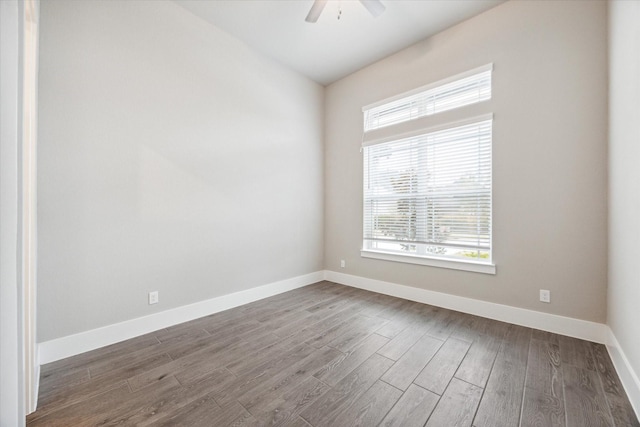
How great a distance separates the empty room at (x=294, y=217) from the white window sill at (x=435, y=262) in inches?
0.9

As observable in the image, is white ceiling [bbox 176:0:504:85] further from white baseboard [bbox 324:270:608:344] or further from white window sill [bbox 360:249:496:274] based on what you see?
white baseboard [bbox 324:270:608:344]

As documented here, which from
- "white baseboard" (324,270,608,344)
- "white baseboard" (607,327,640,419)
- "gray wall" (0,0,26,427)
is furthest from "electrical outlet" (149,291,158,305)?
"white baseboard" (607,327,640,419)

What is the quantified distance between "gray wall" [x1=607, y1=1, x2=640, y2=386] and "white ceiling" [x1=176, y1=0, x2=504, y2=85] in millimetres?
1289

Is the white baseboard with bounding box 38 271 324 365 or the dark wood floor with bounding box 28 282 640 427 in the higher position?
the white baseboard with bounding box 38 271 324 365

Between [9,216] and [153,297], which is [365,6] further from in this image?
[153,297]

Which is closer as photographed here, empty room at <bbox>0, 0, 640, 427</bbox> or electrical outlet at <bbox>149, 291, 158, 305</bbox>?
empty room at <bbox>0, 0, 640, 427</bbox>

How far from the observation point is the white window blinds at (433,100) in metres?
2.77

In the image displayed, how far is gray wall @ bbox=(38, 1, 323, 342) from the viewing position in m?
1.98

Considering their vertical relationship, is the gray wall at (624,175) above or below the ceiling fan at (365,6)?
below

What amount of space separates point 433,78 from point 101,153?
348 cm

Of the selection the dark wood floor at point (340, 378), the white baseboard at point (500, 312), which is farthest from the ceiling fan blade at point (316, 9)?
A: the white baseboard at point (500, 312)

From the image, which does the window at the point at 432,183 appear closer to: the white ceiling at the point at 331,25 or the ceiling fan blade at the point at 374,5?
the white ceiling at the point at 331,25

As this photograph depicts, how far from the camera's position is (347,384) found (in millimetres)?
1646

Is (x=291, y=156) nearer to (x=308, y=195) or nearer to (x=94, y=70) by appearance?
(x=308, y=195)
